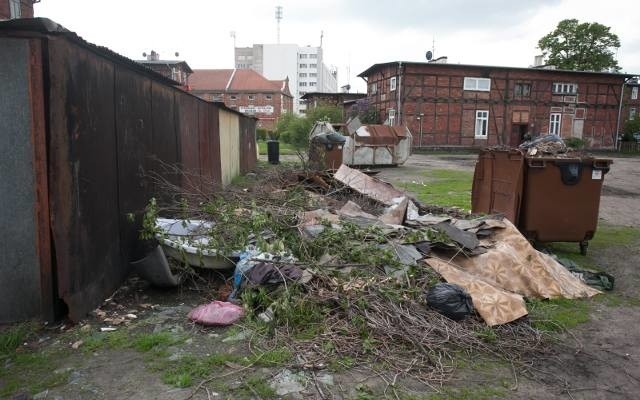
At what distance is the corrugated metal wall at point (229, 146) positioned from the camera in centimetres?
1184

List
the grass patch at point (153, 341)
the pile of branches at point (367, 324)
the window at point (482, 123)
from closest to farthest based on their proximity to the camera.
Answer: the pile of branches at point (367, 324) → the grass patch at point (153, 341) → the window at point (482, 123)

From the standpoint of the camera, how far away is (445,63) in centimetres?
3369

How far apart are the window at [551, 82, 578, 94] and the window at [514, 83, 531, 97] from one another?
6.55 ft

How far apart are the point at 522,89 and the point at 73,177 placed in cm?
3668

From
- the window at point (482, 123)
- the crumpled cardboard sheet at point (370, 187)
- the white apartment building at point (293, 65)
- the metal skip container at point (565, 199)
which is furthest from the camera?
the white apartment building at point (293, 65)

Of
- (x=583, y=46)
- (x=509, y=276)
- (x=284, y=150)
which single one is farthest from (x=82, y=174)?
(x=583, y=46)

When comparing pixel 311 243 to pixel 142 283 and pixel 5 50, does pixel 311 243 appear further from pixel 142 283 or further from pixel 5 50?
pixel 5 50

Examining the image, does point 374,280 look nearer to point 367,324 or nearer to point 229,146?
point 367,324

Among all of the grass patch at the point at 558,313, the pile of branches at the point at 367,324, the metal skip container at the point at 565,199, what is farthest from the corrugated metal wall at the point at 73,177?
the metal skip container at the point at 565,199

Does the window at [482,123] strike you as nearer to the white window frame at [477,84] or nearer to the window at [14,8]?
the white window frame at [477,84]

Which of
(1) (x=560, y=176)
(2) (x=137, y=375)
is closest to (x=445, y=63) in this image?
(1) (x=560, y=176)

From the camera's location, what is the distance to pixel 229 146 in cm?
1298

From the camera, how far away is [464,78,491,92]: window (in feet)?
113

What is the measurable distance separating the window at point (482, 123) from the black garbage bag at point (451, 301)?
33.2 m
